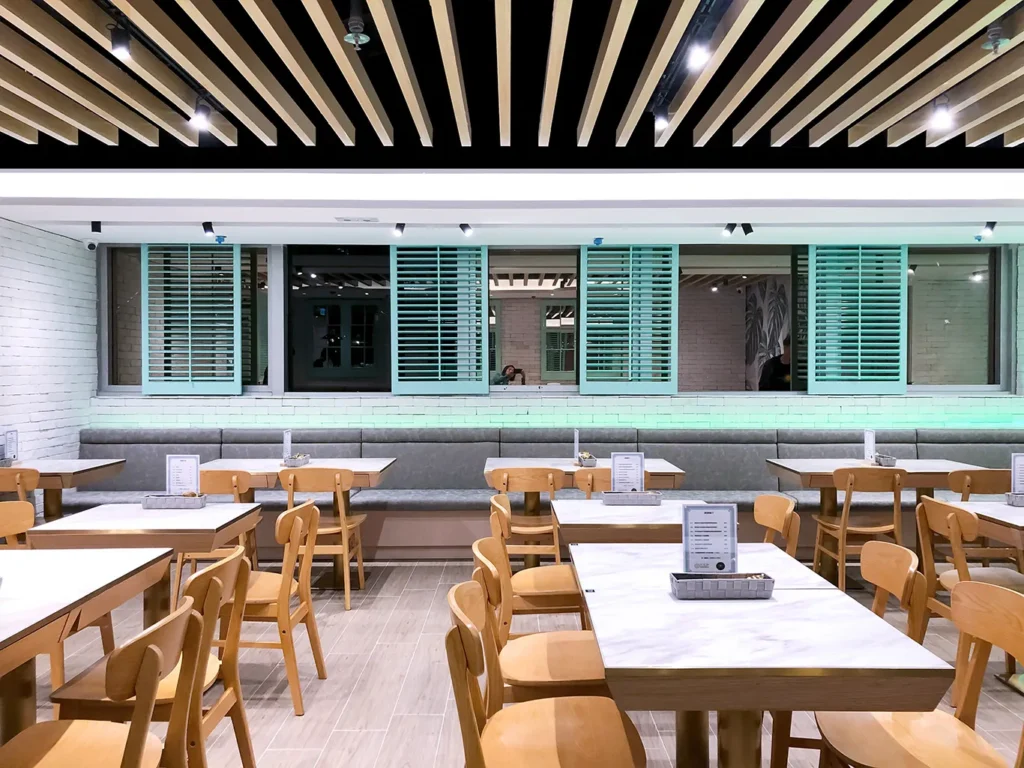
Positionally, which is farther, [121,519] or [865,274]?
[865,274]

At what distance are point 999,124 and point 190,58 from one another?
4380 mm

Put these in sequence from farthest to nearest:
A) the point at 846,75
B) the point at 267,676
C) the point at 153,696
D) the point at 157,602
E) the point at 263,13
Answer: the point at 267,676 → the point at 846,75 → the point at 157,602 → the point at 263,13 → the point at 153,696

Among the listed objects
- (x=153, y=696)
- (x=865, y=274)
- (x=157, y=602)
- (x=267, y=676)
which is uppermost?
(x=865, y=274)

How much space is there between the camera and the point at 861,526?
197 inches

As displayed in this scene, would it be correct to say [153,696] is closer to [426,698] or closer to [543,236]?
[426,698]

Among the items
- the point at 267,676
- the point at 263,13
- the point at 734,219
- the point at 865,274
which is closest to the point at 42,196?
the point at 263,13

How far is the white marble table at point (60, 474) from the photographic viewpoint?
16.4ft

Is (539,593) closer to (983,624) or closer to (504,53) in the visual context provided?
(983,624)

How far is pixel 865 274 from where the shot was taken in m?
7.01

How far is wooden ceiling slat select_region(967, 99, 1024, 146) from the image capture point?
3.88 metres

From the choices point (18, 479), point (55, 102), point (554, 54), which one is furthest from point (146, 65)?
point (18, 479)

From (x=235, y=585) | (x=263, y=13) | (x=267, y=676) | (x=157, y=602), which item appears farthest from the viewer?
(x=267, y=676)

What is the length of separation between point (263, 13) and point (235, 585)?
2.20 m

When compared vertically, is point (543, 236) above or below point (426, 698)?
above
